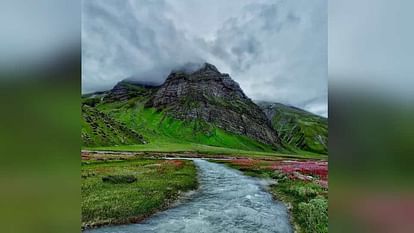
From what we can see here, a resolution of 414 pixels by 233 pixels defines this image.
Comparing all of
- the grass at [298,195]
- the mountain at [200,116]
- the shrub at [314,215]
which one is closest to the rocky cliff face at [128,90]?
the mountain at [200,116]

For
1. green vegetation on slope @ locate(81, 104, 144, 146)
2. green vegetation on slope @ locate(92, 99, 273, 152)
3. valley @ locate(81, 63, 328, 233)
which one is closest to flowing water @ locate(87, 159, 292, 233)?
valley @ locate(81, 63, 328, 233)

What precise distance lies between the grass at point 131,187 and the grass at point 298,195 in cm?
28

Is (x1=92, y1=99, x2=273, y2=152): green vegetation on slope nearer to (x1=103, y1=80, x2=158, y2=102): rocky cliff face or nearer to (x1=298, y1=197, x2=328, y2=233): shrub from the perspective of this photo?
(x1=103, y1=80, x2=158, y2=102): rocky cliff face

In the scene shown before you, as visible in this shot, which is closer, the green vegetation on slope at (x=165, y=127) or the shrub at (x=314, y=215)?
the shrub at (x=314, y=215)

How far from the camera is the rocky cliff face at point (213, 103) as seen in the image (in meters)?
2.25

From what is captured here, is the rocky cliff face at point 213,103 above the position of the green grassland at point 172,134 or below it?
above

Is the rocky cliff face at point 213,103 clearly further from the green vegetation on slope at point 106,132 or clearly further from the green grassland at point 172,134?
the green vegetation on slope at point 106,132

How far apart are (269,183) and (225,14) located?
3.12ft

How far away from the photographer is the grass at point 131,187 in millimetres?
2111

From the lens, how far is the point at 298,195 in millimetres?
2232

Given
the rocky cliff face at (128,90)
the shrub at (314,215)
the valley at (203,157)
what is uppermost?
the rocky cliff face at (128,90)

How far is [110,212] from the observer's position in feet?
7.07
